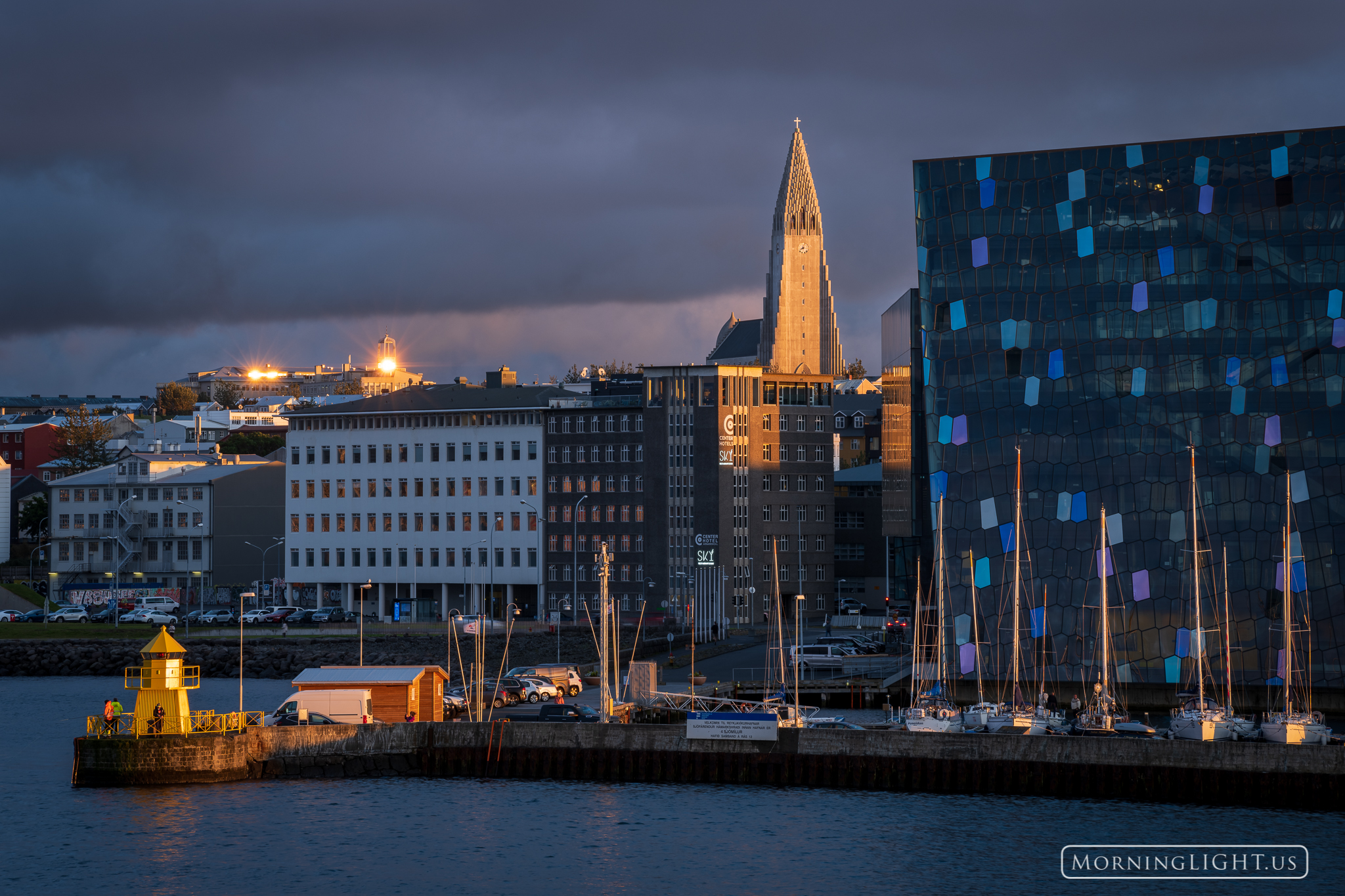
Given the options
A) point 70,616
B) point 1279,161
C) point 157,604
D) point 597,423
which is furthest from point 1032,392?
point 157,604

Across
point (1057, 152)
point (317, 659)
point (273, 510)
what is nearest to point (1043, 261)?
point (1057, 152)

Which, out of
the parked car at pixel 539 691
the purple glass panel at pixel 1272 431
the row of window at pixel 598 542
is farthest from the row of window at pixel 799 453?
the purple glass panel at pixel 1272 431

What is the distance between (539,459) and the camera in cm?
12975

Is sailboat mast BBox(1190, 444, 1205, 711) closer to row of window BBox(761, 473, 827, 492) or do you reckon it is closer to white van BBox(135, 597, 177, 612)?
row of window BBox(761, 473, 827, 492)

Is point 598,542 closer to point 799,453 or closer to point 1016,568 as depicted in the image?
point 799,453

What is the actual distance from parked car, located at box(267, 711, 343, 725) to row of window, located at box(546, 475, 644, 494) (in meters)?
68.5

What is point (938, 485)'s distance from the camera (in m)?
78.3

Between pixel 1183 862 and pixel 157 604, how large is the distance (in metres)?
101

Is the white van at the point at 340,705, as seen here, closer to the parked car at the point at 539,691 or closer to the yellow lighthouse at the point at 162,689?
the yellow lighthouse at the point at 162,689

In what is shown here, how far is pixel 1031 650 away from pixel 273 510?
87203 millimetres

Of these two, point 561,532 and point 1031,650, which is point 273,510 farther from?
point 1031,650

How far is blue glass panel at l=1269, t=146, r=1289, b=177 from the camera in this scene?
248ft

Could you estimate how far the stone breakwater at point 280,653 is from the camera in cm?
9775

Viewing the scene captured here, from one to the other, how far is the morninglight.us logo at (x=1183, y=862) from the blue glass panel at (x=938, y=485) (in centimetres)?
3362
